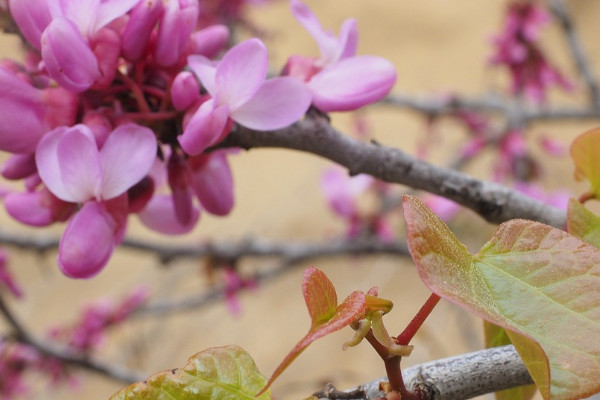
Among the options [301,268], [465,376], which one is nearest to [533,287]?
[465,376]

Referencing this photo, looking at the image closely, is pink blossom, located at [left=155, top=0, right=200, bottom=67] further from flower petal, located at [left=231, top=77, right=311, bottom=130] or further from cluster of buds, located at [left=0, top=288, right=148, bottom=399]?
cluster of buds, located at [left=0, top=288, right=148, bottom=399]

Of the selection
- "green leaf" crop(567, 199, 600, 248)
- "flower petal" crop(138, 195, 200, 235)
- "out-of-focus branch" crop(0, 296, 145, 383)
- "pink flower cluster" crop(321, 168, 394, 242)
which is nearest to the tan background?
"pink flower cluster" crop(321, 168, 394, 242)

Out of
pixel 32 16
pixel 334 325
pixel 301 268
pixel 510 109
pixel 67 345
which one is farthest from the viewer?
pixel 301 268

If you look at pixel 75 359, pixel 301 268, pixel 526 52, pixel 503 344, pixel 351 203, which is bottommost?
pixel 301 268

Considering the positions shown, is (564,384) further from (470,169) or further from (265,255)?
(470,169)

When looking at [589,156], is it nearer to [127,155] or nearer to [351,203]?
[127,155]

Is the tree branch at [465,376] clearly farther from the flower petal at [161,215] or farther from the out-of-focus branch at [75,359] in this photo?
the out-of-focus branch at [75,359]
